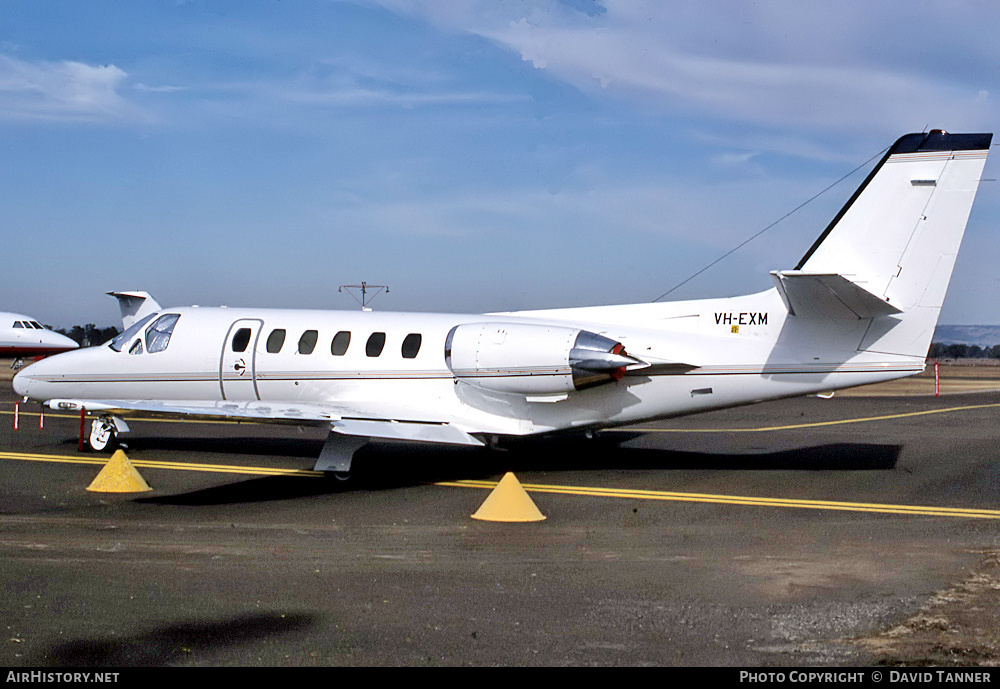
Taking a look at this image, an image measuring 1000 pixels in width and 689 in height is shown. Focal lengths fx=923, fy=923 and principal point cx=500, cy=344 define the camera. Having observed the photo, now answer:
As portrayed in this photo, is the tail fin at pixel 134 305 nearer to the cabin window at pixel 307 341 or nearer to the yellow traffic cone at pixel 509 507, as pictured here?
the cabin window at pixel 307 341

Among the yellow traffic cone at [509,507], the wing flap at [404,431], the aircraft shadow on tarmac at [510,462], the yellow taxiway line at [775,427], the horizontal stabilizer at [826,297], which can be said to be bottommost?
the yellow taxiway line at [775,427]

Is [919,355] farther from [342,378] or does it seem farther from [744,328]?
[342,378]

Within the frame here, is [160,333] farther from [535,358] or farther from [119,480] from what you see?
[535,358]

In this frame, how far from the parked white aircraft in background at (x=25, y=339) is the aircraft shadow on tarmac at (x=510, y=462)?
972 inches

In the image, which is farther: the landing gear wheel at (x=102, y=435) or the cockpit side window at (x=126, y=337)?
the landing gear wheel at (x=102, y=435)

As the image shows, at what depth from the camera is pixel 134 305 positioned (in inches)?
1510

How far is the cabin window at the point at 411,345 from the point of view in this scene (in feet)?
49.1

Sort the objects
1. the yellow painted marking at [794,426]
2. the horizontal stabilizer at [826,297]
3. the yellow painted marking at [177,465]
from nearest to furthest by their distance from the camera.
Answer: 1. the horizontal stabilizer at [826,297]
2. the yellow painted marking at [177,465]
3. the yellow painted marking at [794,426]

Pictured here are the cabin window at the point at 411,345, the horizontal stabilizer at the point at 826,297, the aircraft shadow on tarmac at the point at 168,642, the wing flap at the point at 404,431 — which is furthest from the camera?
the cabin window at the point at 411,345

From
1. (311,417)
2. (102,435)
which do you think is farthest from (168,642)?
(102,435)

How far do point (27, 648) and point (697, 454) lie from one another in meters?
13.2

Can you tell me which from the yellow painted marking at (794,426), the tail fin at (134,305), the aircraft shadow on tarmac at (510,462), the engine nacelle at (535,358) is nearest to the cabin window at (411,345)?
the engine nacelle at (535,358)

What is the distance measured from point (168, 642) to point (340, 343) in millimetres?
8929

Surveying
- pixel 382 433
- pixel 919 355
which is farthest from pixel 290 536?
pixel 919 355
